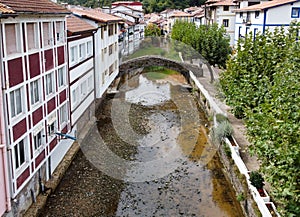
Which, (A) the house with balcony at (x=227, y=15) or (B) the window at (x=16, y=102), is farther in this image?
(A) the house with balcony at (x=227, y=15)

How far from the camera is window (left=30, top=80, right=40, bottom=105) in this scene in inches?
623

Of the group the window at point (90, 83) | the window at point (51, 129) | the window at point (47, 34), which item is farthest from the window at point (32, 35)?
the window at point (90, 83)

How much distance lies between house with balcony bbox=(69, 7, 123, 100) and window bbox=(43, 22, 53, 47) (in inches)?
408

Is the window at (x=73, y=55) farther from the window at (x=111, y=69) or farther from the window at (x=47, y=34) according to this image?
the window at (x=111, y=69)

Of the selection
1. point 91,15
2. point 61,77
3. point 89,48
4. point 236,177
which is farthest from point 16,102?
point 91,15

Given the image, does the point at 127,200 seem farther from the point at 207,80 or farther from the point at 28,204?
the point at 207,80

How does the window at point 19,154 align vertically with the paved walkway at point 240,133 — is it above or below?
above

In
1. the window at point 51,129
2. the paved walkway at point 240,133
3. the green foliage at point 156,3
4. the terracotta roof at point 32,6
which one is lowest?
the paved walkway at point 240,133

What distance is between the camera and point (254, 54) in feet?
71.0

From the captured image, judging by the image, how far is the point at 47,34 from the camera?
17906 mm

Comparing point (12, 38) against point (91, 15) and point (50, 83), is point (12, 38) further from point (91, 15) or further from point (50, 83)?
point (91, 15)

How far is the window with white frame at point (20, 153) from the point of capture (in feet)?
46.6

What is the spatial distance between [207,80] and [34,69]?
2965 centimetres

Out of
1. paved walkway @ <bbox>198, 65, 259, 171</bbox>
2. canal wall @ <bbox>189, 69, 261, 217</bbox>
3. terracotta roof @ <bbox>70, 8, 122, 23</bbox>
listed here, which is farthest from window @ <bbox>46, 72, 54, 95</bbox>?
terracotta roof @ <bbox>70, 8, 122, 23</bbox>
